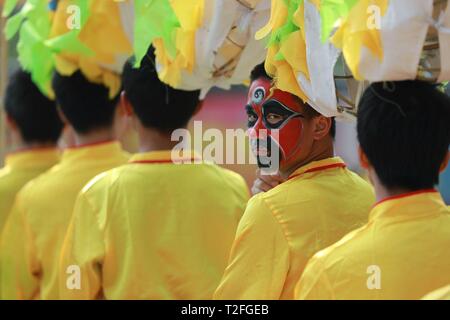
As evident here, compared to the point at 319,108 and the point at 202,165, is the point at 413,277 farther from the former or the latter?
the point at 202,165

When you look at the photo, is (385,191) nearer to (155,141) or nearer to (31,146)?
(155,141)

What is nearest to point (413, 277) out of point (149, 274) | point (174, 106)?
point (149, 274)

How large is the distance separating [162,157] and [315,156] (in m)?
0.70

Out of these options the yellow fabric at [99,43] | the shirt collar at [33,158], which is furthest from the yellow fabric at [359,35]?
the shirt collar at [33,158]

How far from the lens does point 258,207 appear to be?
2764 mm

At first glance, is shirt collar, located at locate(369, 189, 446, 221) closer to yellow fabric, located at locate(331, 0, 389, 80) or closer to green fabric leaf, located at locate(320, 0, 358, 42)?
yellow fabric, located at locate(331, 0, 389, 80)

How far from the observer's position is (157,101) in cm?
362

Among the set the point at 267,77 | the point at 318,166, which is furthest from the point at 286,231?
the point at 267,77

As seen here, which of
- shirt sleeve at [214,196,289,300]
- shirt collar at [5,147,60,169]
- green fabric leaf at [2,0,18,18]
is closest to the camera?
shirt sleeve at [214,196,289,300]

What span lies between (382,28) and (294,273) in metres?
0.64

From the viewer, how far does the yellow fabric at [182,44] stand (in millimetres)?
3246

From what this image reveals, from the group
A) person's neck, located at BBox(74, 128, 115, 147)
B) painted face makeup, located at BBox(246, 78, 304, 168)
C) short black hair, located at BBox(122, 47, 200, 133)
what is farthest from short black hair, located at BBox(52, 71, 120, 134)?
painted face makeup, located at BBox(246, 78, 304, 168)

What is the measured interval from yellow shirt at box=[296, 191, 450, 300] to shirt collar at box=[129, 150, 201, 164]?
1155 mm

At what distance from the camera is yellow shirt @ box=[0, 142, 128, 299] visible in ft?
13.0
